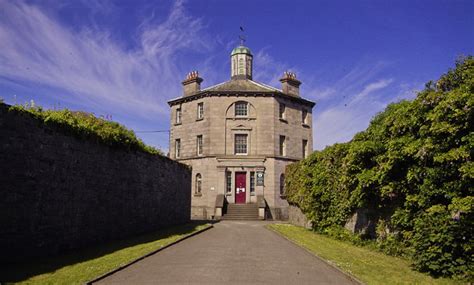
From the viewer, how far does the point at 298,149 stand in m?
35.6

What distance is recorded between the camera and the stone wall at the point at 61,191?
9.27 metres

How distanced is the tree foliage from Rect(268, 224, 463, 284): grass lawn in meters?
0.45

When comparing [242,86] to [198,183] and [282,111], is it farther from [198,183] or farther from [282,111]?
[198,183]

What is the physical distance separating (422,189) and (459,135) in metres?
1.58

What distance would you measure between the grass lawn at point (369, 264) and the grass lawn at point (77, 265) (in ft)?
17.2

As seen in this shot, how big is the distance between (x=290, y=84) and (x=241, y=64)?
5303 millimetres

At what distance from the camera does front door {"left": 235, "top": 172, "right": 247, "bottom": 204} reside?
3300cm

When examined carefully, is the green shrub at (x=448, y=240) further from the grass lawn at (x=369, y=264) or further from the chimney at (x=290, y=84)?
the chimney at (x=290, y=84)

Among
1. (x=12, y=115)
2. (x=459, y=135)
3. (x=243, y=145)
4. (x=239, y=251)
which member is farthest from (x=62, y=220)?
(x=243, y=145)

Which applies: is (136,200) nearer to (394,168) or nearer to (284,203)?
(394,168)

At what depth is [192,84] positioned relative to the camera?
36.8 meters

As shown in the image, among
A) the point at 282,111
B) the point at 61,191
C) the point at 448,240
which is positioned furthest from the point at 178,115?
the point at 448,240

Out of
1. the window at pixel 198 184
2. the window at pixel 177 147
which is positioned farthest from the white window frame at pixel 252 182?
the window at pixel 177 147

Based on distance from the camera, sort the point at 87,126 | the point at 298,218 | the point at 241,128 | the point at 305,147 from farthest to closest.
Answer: the point at 305,147
the point at 241,128
the point at 298,218
the point at 87,126
